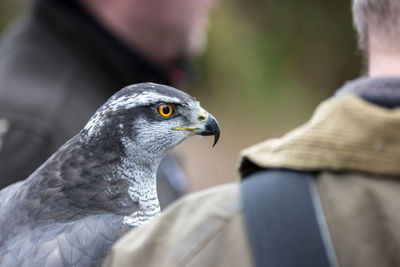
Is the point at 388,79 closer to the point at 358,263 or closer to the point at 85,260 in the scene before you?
the point at 358,263

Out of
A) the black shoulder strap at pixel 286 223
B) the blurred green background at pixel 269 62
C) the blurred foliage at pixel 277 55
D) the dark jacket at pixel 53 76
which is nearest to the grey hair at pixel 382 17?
the black shoulder strap at pixel 286 223

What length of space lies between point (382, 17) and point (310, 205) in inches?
27.0

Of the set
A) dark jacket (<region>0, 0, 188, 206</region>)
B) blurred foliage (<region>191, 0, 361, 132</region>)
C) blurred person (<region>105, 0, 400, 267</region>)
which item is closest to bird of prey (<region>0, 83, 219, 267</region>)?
blurred person (<region>105, 0, 400, 267</region>)

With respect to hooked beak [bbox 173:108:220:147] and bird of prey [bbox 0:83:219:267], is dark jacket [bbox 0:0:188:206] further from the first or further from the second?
hooked beak [bbox 173:108:220:147]

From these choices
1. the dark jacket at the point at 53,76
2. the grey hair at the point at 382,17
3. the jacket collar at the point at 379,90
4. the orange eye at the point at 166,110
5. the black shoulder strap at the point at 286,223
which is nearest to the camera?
the black shoulder strap at the point at 286,223

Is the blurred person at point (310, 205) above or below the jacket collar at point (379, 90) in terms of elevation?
below

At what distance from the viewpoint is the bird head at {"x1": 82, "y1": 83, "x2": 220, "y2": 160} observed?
2559 millimetres

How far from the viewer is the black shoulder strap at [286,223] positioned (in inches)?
50.0

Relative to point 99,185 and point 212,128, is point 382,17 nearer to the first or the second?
point 212,128

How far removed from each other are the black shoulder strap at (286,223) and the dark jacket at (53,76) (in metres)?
2.74

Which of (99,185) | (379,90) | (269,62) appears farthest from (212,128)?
(269,62)

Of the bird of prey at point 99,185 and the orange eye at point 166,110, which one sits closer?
the bird of prey at point 99,185

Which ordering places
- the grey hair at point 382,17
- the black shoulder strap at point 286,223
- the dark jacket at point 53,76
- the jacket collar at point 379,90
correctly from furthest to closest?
the dark jacket at point 53,76, the grey hair at point 382,17, the jacket collar at point 379,90, the black shoulder strap at point 286,223

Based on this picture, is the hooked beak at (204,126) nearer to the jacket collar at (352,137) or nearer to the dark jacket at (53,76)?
the jacket collar at (352,137)
